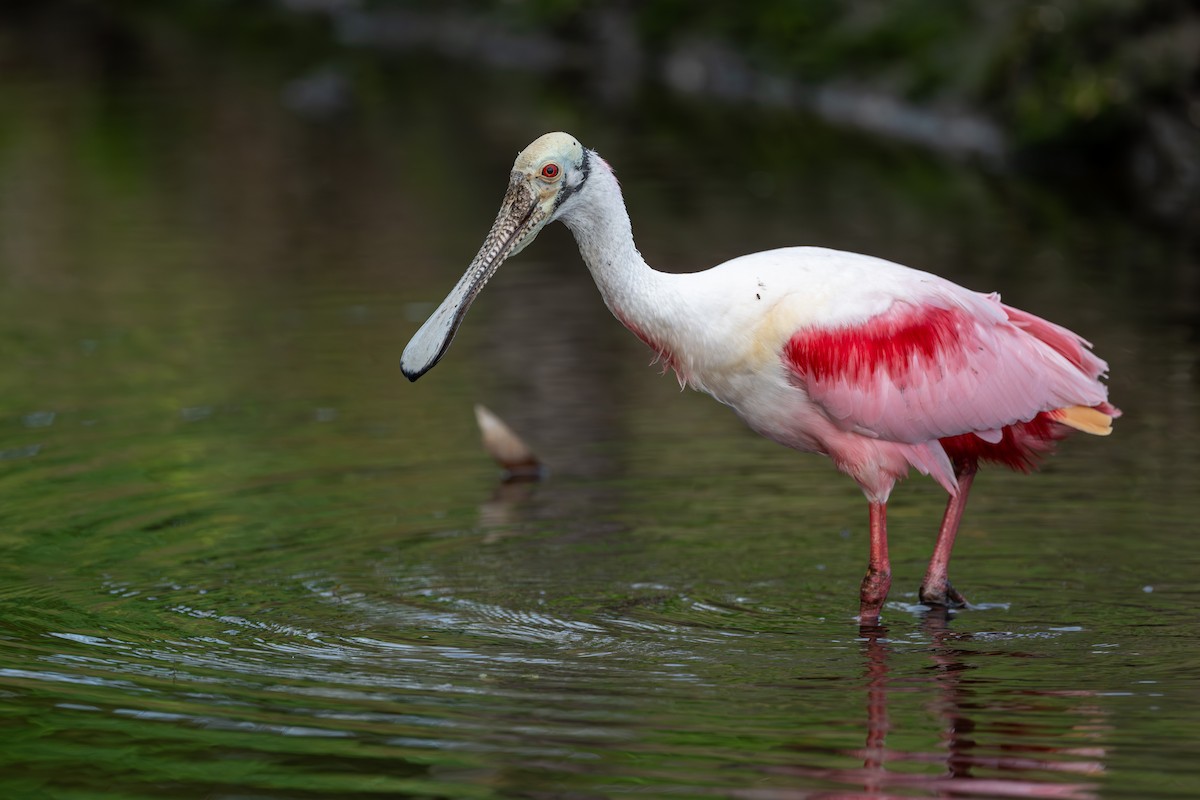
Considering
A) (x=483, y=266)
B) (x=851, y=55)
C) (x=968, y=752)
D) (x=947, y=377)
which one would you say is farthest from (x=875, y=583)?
(x=851, y=55)

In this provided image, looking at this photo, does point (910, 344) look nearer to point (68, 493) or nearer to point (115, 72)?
point (68, 493)

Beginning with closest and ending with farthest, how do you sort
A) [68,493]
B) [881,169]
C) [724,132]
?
[68,493]
[881,169]
[724,132]

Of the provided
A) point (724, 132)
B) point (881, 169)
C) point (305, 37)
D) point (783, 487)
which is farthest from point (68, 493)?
point (305, 37)

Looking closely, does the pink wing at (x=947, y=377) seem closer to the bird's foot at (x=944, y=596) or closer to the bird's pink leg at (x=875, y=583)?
the bird's pink leg at (x=875, y=583)

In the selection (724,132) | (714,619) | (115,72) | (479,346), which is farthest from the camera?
(115,72)

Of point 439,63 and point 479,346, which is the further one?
point 439,63

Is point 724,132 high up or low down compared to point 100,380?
up

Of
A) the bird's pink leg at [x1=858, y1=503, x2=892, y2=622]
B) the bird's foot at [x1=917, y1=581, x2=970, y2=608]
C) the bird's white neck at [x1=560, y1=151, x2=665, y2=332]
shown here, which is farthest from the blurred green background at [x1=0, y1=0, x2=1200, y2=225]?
the bird's white neck at [x1=560, y1=151, x2=665, y2=332]

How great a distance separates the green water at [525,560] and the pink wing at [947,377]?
0.70 meters

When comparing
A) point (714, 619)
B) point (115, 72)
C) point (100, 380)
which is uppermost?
point (115, 72)

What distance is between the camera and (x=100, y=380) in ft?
40.7

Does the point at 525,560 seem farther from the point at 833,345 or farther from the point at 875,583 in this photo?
the point at 833,345

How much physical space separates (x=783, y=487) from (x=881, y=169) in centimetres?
1295

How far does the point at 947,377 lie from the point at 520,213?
1.69m
